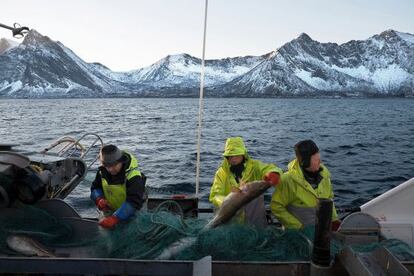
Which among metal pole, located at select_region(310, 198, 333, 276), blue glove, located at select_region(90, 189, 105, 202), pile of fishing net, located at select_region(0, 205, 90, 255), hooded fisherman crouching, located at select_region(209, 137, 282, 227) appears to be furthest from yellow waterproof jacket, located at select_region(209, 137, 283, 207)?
metal pole, located at select_region(310, 198, 333, 276)

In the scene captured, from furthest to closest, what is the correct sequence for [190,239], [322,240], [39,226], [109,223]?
[39,226]
[109,223]
[190,239]
[322,240]

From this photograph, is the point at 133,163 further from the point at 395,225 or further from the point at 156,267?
the point at 395,225

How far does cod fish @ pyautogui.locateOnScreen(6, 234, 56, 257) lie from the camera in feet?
17.1

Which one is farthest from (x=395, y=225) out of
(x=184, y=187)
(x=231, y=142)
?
(x=184, y=187)

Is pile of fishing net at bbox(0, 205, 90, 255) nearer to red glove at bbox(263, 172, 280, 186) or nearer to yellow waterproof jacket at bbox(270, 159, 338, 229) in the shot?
red glove at bbox(263, 172, 280, 186)

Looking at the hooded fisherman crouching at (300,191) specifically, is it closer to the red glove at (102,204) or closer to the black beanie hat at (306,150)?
the black beanie hat at (306,150)

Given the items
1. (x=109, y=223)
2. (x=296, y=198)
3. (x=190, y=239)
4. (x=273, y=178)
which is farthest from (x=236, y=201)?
(x=109, y=223)

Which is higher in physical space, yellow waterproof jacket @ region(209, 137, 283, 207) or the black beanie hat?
the black beanie hat

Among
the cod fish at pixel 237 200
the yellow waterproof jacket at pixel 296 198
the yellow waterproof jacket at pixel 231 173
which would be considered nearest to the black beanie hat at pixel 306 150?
the yellow waterproof jacket at pixel 296 198

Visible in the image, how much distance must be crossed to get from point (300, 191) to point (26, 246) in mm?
3571

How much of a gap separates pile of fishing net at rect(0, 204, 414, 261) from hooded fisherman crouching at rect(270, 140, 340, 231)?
556mm

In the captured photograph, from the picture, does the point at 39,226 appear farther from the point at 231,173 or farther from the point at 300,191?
the point at 300,191

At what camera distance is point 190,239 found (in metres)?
5.27

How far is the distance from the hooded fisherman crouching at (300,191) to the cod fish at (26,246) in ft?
9.99
